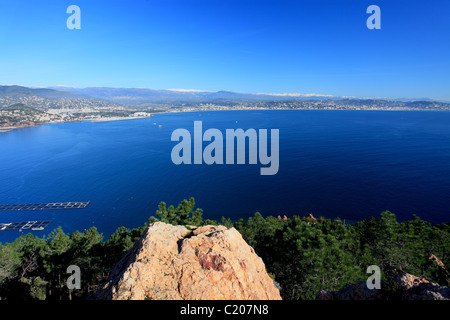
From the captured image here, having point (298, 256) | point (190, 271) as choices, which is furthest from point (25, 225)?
point (190, 271)

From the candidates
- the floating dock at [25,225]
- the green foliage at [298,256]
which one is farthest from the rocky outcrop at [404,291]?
the floating dock at [25,225]

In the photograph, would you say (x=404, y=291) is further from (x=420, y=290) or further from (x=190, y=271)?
(x=190, y=271)

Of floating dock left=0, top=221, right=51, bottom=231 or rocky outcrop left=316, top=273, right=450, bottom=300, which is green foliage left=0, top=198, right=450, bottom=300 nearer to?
rocky outcrop left=316, top=273, right=450, bottom=300

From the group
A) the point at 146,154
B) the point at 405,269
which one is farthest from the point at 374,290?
the point at 146,154

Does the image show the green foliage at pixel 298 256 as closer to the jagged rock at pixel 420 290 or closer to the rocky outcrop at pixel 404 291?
the rocky outcrop at pixel 404 291

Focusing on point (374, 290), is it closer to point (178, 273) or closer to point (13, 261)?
point (178, 273)
